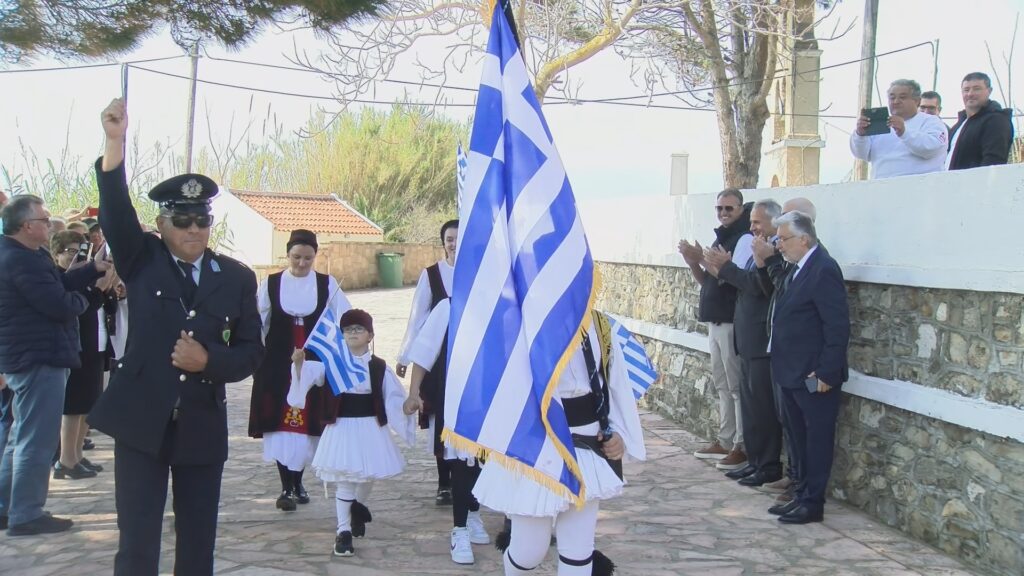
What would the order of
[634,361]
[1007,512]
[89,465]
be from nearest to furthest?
1. [634,361]
2. [1007,512]
3. [89,465]

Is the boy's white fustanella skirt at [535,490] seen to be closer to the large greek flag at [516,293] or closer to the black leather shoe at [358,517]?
the large greek flag at [516,293]

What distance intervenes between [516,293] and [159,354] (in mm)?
1512

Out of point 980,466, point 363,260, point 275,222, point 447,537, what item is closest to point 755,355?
point 980,466

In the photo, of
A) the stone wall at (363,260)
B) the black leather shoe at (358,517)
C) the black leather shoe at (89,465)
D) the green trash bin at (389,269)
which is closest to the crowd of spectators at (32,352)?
the black leather shoe at (89,465)

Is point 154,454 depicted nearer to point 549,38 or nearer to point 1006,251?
point 1006,251

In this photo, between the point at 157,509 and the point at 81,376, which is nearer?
the point at 157,509

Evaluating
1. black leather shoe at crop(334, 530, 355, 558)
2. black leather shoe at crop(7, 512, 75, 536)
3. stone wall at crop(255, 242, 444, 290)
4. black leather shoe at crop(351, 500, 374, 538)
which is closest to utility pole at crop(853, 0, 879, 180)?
black leather shoe at crop(351, 500, 374, 538)

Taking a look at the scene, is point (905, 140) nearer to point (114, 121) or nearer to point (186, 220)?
point (186, 220)

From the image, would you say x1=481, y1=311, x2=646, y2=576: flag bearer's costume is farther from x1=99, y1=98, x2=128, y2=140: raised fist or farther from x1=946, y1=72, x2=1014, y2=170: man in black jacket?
x1=946, y1=72, x2=1014, y2=170: man in black jacket

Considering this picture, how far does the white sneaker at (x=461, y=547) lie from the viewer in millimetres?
5566

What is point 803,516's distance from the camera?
637 cm

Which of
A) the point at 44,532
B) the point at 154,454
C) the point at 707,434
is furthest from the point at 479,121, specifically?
the point at 707,434

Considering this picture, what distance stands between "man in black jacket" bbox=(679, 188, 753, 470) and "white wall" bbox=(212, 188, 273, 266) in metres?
23.4

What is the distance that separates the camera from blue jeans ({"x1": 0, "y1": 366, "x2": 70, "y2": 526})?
600 cm
